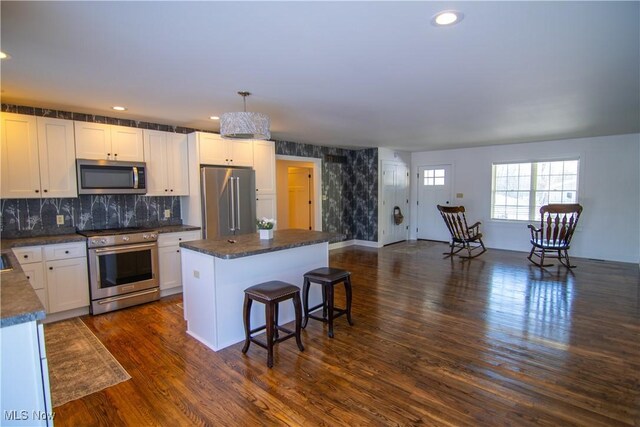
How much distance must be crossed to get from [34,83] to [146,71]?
113 centimetres

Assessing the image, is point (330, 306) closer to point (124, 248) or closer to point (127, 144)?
point (124, 248)

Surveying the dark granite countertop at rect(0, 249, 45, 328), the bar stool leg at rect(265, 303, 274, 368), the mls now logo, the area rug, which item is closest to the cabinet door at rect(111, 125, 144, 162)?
the area rug

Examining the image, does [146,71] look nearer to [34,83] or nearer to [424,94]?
[34,83]

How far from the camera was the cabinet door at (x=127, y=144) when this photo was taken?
4.02 metres

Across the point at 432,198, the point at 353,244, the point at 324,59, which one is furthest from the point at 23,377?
the point at 432,198

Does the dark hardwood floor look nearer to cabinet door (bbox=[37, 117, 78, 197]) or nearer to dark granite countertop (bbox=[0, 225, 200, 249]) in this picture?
dark granite countertop (bbox=[0, 225, 200, 249])

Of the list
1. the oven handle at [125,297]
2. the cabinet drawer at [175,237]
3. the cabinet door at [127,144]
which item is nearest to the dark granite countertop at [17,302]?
the oven handle at [125,297]

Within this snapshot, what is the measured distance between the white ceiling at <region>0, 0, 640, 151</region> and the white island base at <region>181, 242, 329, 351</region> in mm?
1560

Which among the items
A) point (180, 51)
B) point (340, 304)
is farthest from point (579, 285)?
point (180, 51)

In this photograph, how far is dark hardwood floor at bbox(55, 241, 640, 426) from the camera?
2.06m

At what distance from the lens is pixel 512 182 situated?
7055mm

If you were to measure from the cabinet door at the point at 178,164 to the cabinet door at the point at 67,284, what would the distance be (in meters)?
1.40

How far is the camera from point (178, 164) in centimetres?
456

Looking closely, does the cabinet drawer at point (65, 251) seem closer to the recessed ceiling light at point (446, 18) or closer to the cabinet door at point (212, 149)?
the cabinet door at point (212, 149)
